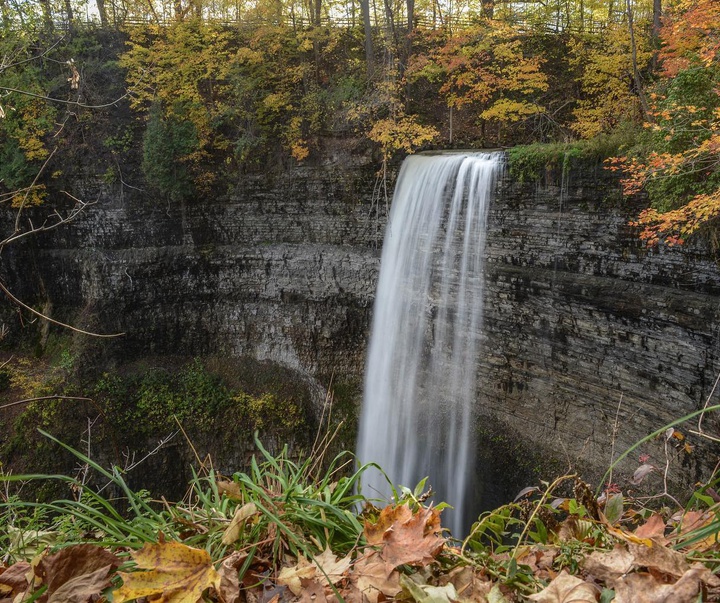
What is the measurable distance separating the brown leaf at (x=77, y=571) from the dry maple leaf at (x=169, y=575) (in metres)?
0.08

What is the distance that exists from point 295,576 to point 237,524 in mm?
221

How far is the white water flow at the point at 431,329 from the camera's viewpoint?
8953 mm

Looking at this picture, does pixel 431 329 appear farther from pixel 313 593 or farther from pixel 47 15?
pixel 47 15

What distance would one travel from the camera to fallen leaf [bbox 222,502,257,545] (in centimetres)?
126

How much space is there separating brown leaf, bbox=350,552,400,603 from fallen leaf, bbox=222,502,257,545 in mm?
316

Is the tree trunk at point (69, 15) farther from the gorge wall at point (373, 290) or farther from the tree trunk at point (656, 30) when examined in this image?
the tree trunk at point (656, 30)

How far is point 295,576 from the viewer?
115cm

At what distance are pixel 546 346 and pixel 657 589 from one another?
25.5ft

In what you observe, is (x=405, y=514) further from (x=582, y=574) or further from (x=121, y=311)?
(x=121, y=311)

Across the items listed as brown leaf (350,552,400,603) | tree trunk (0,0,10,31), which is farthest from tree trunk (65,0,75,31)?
brown leaf (350,552,400,603)

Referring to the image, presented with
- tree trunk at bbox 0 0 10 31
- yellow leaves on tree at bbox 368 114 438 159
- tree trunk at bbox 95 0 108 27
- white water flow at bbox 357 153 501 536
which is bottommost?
white water flow at bbox 357 153 501 536

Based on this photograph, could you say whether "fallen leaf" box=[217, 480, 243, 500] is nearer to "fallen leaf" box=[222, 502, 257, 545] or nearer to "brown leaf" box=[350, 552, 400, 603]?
"fallen leaf" box=[222, 502, 257, 545]

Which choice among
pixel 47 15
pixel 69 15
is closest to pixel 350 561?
pixel 47 15

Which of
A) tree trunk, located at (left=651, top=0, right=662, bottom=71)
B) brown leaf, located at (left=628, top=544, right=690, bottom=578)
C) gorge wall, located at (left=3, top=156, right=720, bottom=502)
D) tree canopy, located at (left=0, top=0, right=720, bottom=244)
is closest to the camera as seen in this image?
brown leaf, located at (left=628, top=544, right=690, bottom=578)
